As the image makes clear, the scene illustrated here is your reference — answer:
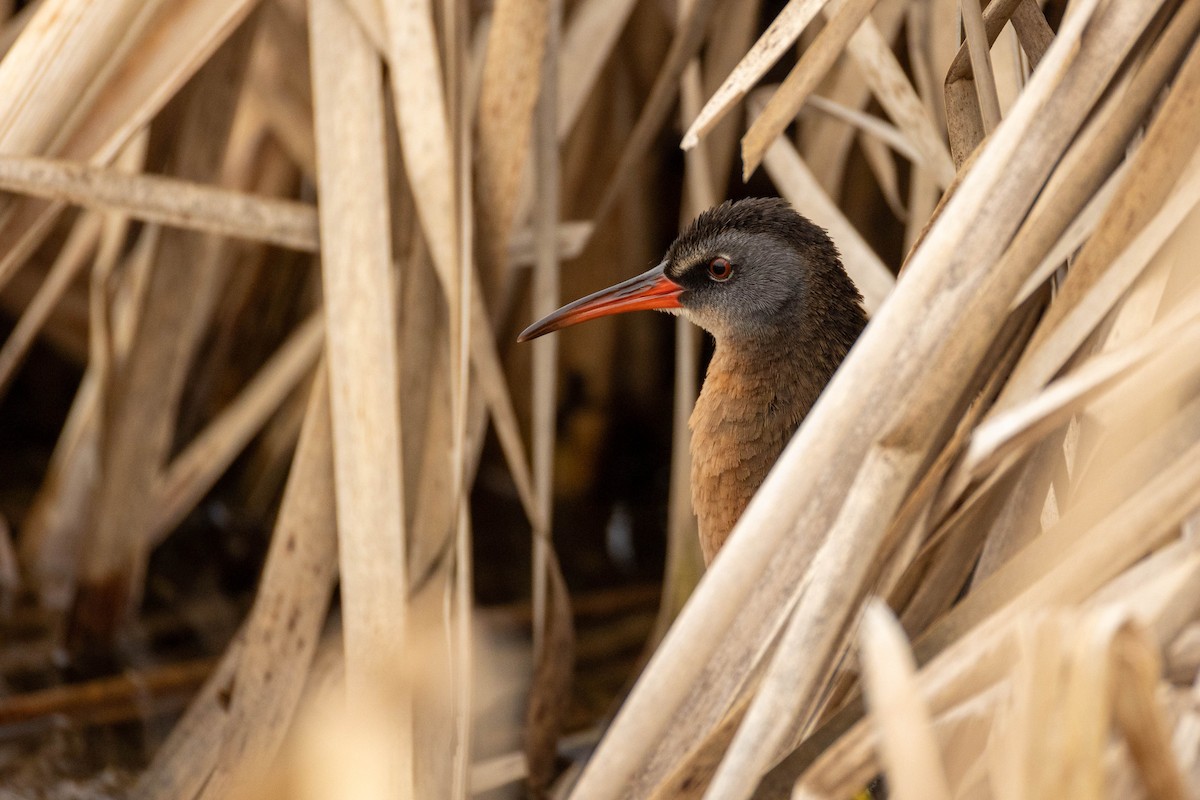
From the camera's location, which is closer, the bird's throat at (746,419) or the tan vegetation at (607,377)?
the tan vegetation at (607,377)

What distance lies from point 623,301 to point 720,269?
0.14 meters

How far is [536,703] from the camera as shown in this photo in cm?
198

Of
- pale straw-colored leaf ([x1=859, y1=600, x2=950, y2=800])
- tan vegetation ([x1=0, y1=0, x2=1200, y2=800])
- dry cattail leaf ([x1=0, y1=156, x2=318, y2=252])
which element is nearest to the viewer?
pale straw-colored leaf ([x1=859, y1=600, x2=950, y2=800])

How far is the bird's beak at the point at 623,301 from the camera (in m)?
1.77

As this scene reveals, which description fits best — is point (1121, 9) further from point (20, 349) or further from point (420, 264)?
point (20, 349)

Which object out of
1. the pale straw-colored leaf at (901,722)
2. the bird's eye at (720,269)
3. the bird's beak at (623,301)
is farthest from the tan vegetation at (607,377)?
the bird's eye at (720,269)

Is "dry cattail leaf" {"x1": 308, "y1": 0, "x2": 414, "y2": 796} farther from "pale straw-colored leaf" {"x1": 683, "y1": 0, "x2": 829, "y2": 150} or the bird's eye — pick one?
"pale straw-colored leaf" {"x1": 683, "y1": 0, "x2": 829, "y2": 150}

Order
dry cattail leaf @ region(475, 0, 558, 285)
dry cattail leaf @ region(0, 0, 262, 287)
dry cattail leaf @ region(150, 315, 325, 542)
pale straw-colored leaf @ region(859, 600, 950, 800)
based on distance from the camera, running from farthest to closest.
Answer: dry cattail leaf @ region(150, 315, 325, 542)
dry cattail leaf @ region(475, 0, 558, 285)
dry cattail leaf @ region(0, 0, 262, 287)
pale straw-colored leaf @ region(859, 600, 950, 800)

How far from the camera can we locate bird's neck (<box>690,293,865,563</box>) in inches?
64.9

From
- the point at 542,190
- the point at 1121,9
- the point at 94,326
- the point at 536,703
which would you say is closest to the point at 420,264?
the point at 542,190

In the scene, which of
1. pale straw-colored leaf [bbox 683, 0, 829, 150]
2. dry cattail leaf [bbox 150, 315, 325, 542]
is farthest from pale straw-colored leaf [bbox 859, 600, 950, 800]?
dry cattail leaf [bbox 150, 315, 325, 542]

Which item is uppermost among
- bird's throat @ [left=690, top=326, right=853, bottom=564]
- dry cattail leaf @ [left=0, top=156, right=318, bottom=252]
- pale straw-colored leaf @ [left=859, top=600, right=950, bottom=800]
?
dry cattail leaf @ [left=0, top=156, right=318, bottom=252]

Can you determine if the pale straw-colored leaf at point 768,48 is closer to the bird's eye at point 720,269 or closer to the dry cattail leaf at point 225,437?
the bird's eye at point 720,269

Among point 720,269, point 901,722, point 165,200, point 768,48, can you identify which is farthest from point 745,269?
point 901,722
